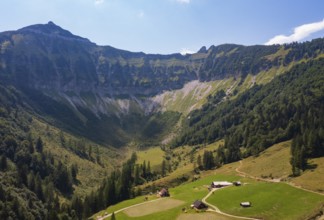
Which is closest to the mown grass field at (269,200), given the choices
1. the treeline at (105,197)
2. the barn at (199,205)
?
the barn at (199,205)

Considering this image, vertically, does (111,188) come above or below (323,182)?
below

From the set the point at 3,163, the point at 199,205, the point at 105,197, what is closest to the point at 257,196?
the point at 199,205

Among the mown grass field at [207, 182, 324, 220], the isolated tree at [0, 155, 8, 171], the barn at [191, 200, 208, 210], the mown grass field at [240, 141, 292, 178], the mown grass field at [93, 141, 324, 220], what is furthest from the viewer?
the isolated tree at [0, 155, 8, 171]

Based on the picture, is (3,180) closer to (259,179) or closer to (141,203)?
(141,203)

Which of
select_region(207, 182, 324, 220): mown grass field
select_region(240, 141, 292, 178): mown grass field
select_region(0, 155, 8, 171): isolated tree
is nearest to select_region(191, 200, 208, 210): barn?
select_region(207, 182, 324, 220): mown grass field

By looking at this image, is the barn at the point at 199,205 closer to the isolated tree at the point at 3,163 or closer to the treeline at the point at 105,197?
the treeline at the point at 105,197

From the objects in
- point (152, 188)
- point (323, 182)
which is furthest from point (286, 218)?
point (152, 188)

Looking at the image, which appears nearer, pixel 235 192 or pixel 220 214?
pixel 220 214

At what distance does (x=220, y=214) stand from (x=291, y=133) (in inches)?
4250

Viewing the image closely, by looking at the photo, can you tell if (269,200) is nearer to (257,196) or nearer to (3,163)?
(257,196)

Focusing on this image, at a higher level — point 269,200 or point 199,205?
point 269,200

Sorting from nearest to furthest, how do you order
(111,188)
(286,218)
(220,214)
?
(286,218) < (220,214) < (111,188)

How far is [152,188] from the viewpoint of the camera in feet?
546

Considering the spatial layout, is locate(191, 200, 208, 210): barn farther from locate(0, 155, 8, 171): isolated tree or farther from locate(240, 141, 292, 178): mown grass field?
locate(0, 155, 8, 171): isolated tree
